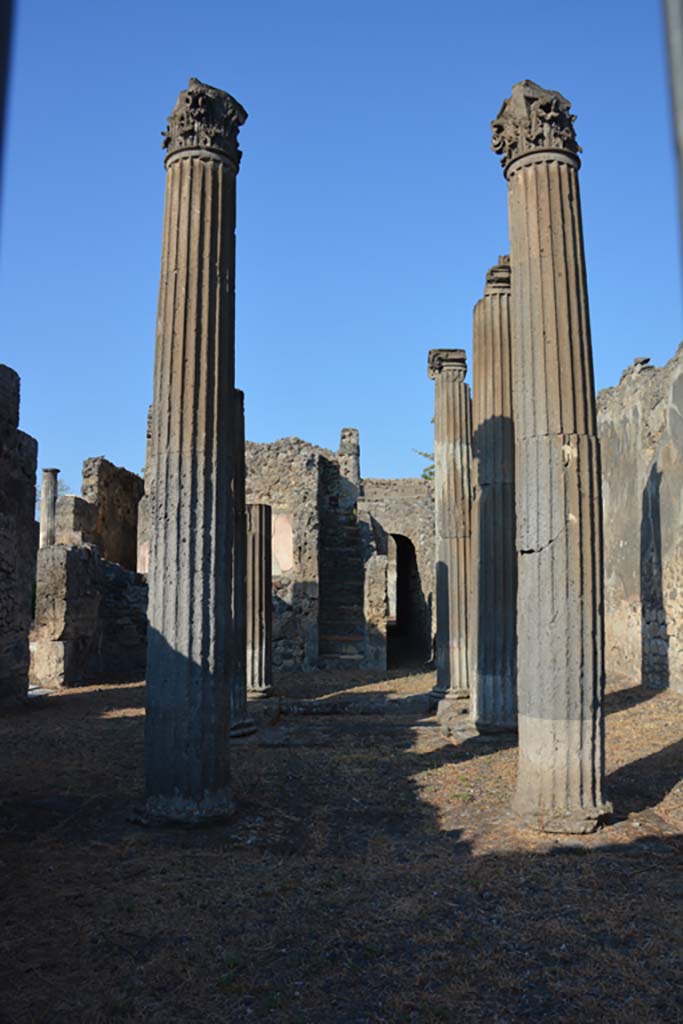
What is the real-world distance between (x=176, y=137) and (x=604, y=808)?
634cm

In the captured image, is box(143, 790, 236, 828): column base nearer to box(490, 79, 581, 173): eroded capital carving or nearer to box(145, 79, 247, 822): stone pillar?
box(145, 79, 247, 822): stone pillar

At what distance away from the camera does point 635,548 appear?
47.3 feet

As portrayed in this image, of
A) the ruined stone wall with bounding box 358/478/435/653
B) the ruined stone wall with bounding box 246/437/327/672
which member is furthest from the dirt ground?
the ruined stone wall with bounding box 358/478/435/653

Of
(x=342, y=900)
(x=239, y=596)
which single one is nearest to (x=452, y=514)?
(x=239, y=596)

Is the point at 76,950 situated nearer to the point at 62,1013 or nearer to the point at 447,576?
the point at 62,1013

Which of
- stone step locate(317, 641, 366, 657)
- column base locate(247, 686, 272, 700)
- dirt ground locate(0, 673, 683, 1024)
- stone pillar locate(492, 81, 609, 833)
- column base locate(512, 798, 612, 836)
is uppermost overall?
stone pillar locate(492, 81, 609, 833)

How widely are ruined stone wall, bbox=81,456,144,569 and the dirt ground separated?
1677 centimetres

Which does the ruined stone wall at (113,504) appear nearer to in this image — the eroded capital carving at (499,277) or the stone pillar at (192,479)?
the eroded capital carving at (499,277)

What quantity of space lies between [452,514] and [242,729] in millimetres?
4627

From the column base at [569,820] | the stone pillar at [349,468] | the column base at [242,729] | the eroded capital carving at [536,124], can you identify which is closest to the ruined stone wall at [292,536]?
the stone pillar at [349,468]

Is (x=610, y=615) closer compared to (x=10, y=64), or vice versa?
(x=10, y=64)

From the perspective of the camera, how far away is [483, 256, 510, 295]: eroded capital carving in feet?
33.0

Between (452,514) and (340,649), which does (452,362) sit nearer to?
(452,514)

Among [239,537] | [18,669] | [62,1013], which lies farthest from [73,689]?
[62,1013]
